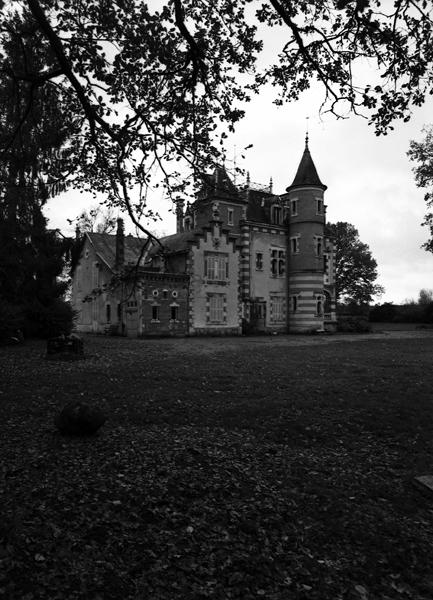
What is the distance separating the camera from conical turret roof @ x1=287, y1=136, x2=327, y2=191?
42.5 metres

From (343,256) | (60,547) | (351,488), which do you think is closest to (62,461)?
(60,547)

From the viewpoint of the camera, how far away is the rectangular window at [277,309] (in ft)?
143

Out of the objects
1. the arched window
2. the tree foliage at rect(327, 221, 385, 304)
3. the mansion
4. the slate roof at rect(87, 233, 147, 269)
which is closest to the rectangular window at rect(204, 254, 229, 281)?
the mansion

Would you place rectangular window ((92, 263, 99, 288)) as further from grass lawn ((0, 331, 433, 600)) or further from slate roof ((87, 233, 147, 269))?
grass lawn ((0, 331, 433, 600))

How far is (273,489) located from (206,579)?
A: 2.11 m

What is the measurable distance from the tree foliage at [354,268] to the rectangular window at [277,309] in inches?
989

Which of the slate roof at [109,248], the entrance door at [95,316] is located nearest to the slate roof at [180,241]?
the slate roof at [109,248]

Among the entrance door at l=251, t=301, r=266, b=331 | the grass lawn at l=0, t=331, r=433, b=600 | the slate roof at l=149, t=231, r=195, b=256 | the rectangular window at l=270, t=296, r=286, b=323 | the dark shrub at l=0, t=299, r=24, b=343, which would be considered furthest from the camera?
the rectangular window at l=270, t=296, r=286, b=323

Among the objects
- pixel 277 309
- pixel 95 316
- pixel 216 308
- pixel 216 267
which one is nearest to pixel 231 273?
pixel 216 267

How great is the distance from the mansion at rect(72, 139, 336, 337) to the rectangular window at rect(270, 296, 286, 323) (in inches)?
3.8

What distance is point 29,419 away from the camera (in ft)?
28.0

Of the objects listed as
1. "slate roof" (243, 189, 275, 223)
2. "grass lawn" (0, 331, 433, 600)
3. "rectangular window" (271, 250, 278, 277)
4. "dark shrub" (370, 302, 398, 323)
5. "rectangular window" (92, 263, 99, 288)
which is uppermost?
"slate roof" (243, 189, 275, 223)

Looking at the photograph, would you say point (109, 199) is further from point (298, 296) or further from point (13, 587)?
point (298, 296)

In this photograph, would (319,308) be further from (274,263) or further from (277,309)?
(274,263)
